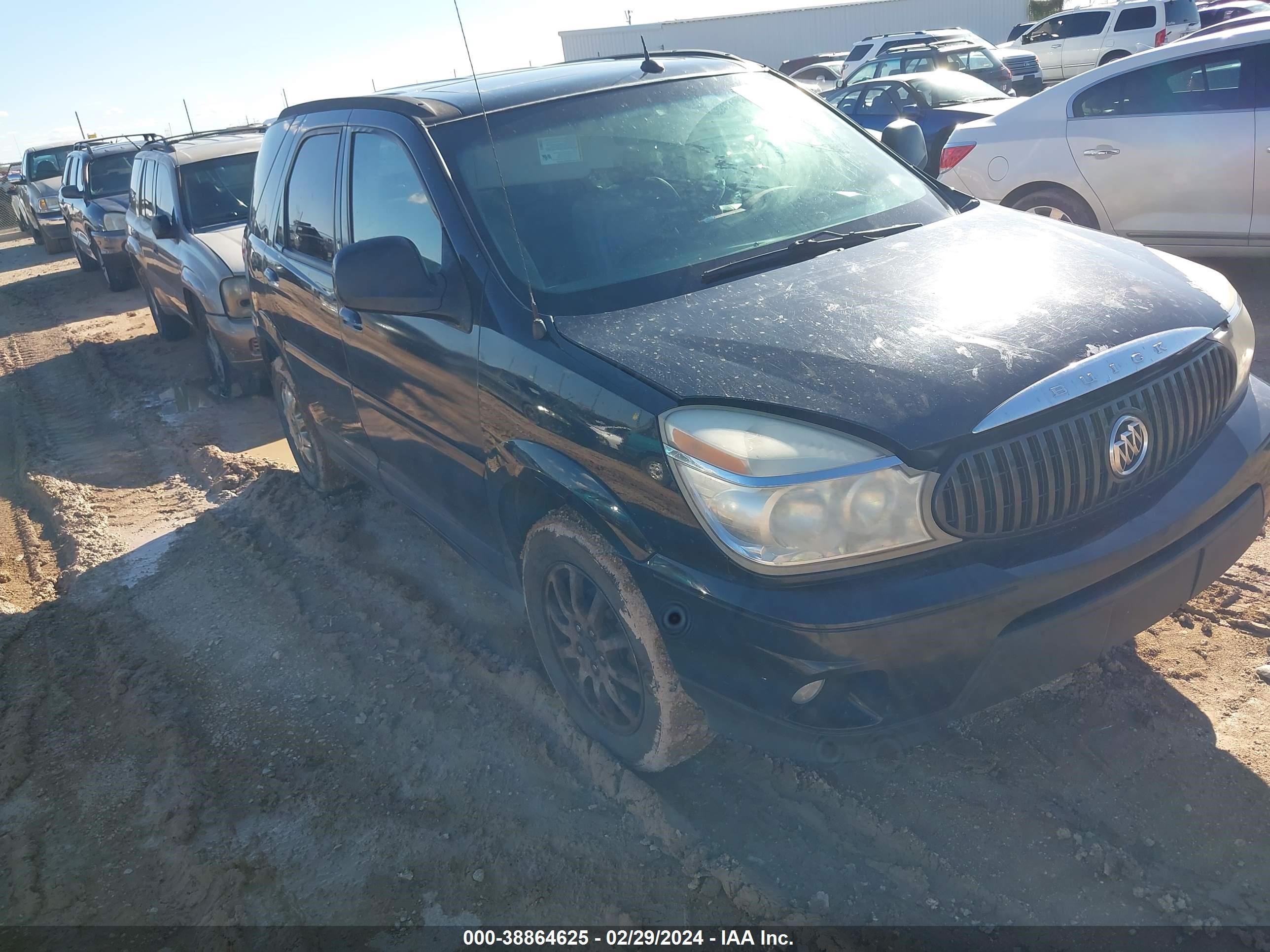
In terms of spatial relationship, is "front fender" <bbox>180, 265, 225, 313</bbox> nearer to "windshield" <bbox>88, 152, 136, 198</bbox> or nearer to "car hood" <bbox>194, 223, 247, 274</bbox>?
"car hood" <bbox>194, 223, 247, 274</bbox>

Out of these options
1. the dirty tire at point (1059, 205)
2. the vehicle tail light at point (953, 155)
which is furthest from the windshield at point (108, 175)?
the dirty tire at point (1059, 205)

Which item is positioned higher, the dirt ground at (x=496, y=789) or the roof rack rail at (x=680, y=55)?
the roof rack rail at (x=680, y=55)

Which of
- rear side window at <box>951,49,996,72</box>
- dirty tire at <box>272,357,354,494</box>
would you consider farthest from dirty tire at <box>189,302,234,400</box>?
rear side window at <box>951,49,996,72</box>

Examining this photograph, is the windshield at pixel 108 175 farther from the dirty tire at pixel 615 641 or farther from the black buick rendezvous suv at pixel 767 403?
the dirty tire at pixel 615 641

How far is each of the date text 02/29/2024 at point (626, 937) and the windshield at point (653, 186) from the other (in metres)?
1.70

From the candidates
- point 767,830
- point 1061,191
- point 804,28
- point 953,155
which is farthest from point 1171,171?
point 804,28

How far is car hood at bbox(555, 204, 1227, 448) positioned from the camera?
2375 mm

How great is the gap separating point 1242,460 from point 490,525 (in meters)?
2.26

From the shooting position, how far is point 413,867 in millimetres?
2848

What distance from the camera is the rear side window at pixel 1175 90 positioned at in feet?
20.4

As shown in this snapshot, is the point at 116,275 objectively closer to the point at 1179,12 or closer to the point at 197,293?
the point at 197,293

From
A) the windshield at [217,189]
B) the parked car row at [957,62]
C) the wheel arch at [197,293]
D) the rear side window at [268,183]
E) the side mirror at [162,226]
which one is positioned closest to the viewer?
the rear side window at [268,183]

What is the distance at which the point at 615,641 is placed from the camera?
2.86 m

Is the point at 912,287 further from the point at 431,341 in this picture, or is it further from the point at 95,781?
the point at 95,781
